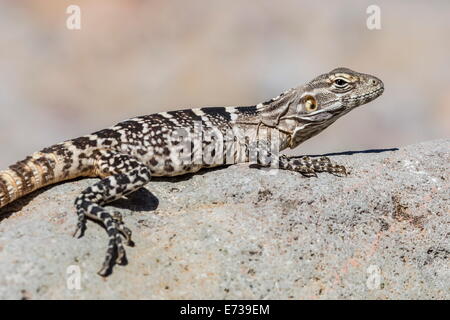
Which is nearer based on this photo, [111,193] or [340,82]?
[111,193]

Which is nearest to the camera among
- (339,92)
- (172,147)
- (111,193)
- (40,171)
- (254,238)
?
(254,238)

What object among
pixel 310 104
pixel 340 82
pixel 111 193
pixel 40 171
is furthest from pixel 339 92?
pixel 40 171

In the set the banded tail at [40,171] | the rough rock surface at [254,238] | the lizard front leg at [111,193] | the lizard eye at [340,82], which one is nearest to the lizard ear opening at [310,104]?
the lizard eye at [340,82]

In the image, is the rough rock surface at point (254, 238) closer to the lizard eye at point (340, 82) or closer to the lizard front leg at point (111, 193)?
the lizard front leg at point (111, 193)

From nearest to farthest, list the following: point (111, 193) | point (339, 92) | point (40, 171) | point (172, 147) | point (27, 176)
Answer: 1. point (111, 193)
2. point (27, 176)
3. point (40, 171)
4. point (172, 147)
5. point (339, 92)

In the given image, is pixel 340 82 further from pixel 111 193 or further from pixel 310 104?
pixel 111 193

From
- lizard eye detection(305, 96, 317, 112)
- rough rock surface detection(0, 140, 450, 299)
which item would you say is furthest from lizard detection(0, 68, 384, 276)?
rough rock surface detection(0, 140, 450, 299)

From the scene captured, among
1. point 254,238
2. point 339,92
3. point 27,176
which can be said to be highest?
point 339,92

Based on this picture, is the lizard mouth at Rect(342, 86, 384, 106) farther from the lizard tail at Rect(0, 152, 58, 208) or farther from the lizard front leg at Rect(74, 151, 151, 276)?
the lizard tail at Rect(0, 152, 58, 208)
